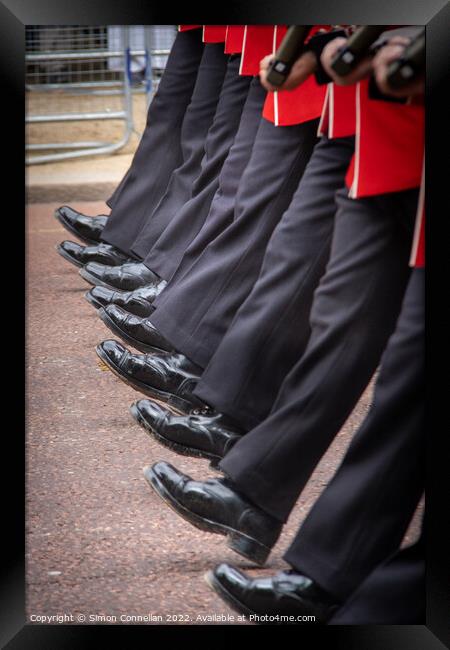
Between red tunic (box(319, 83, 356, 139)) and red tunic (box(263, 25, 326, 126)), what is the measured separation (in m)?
0.20

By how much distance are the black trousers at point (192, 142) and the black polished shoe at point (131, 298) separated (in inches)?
9.5

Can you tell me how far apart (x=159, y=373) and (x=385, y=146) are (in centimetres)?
96

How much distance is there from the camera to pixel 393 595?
1856 millimetres

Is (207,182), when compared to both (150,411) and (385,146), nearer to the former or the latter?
Result: (150,411)

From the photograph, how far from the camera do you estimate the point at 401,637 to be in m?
1.86

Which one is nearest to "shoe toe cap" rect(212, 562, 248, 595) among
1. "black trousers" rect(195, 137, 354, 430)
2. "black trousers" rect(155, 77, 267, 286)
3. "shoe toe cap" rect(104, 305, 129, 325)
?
"black trousers" rect(195, 137, 354, 430)

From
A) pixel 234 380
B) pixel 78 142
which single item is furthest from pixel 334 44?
pixel 78 142

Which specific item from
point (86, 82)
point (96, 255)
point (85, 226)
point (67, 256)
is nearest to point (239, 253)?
point (96, 255)

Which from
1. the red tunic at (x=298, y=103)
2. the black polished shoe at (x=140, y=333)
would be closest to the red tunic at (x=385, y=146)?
the red tunic at (x=298, y=103)

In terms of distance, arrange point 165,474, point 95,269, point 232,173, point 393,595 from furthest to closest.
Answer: point 95,269 → point 232,173 → point 165,474 → point 393,595

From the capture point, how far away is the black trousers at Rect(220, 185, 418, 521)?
1.99m

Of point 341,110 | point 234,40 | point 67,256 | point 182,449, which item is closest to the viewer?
point 341,110

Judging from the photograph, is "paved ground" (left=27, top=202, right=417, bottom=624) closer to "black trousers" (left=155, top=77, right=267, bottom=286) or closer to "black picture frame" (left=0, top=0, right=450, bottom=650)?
"black picture frame" (left=0, top=0, right=450, bottom=650)

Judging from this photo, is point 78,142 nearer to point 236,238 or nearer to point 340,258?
point 236,238
